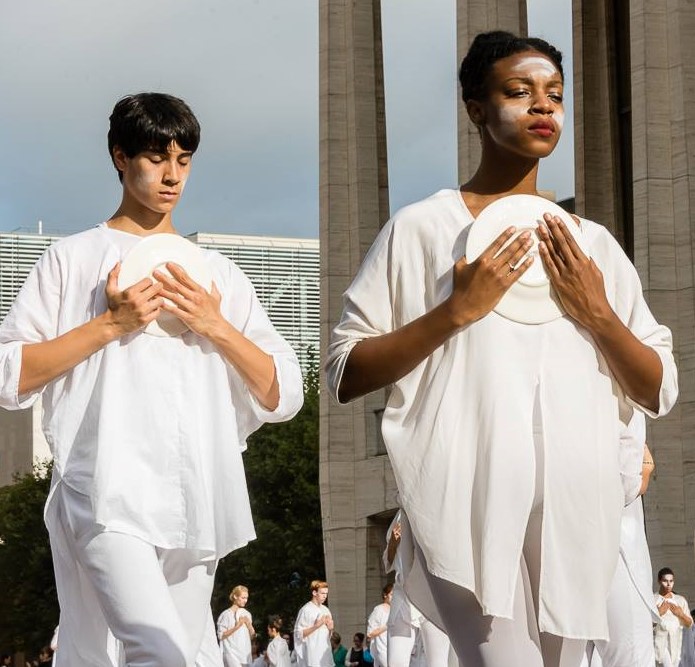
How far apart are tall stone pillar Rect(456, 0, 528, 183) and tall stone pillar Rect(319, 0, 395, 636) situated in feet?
11.9

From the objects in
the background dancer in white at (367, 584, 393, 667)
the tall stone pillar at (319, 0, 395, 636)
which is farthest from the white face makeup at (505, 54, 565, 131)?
the tall stone pillar at (319, 0, 395, 636)

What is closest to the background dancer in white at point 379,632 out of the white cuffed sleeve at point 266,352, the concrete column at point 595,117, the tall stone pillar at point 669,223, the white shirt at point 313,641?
the white shirt at point 313,641

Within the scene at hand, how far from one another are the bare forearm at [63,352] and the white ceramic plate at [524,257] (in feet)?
6.51

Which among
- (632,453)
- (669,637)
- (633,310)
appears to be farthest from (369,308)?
(669,637)

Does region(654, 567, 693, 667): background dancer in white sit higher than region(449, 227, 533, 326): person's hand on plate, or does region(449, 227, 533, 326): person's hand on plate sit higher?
region(449, 227, 533, 326): person's hand on plate

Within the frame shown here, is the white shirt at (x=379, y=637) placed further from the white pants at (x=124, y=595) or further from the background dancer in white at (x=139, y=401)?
the white pants at (x=124, y=595)

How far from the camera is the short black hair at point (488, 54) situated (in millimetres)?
5449

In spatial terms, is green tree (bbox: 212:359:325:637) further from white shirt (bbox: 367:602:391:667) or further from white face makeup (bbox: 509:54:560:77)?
white face makeup (bbox: 509:54:560:77)

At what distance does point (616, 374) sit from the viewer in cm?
521

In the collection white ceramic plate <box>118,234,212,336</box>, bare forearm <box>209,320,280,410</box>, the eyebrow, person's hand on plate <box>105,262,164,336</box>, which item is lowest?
bare forearm <box>209,320,280,410</box>

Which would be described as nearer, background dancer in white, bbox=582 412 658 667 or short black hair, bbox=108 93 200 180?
short black hair, bbox=108 93 200 180

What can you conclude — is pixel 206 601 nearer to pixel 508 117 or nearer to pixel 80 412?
pixel 80 412

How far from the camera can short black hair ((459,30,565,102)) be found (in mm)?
5449

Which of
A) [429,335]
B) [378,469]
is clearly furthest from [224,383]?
[378,469]
